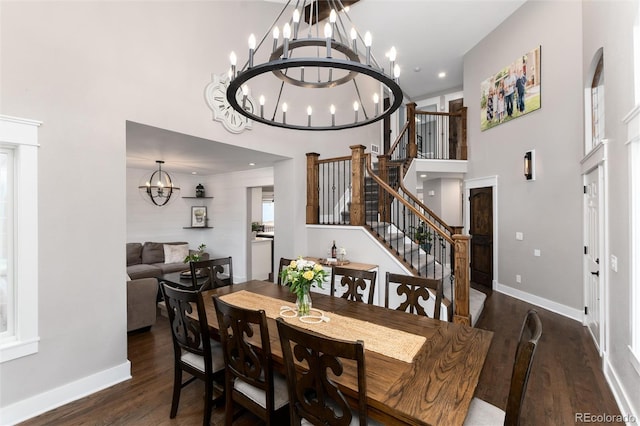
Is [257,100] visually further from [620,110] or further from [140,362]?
[620,110]

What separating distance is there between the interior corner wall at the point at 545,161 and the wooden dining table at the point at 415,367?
Answer: 12.3 feet

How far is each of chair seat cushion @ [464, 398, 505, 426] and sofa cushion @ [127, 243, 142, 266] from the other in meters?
6.46

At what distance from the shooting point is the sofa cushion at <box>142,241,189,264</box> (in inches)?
245

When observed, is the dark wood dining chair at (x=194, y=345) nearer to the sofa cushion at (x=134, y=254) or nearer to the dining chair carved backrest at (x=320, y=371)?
the dining chair carved backrest at (x=320, y=371)

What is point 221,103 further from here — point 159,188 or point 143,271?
point 143,271

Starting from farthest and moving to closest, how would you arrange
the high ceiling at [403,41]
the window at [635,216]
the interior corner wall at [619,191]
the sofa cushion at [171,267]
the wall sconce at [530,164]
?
the sofa cushion at [171,267], the wall sconce at [530,164], the high ceiling at [403,41], the interior corner wall at [619,191], the window at [635,216]

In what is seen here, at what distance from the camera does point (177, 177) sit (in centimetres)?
686

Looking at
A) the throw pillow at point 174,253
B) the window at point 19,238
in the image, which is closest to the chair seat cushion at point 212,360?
the window at point 19,238

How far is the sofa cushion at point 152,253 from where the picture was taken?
6.22 m

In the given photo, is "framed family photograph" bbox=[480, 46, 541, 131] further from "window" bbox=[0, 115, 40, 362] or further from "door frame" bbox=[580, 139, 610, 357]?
"window" bbox=[0, 115, 40, 362]

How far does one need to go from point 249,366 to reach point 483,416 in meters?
1.31

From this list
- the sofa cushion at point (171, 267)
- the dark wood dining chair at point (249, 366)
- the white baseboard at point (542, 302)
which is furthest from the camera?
the sofa cushion at point (171, 267)

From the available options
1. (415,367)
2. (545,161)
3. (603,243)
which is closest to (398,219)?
(545,161)

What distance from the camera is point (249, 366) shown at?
181cm
